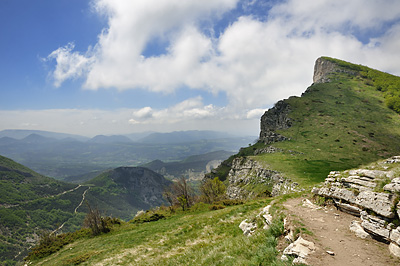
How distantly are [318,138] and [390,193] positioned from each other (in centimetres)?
7291

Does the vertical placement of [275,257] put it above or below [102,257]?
above

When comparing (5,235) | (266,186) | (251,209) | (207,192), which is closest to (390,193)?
(251,209)

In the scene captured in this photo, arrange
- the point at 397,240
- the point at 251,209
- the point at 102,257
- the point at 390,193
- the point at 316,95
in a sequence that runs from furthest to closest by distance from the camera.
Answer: the point at 316,95
the point at 251,209
the point at 102,257
the point at 390,193
the point at 397,240

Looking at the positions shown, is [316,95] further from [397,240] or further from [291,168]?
[397,240]

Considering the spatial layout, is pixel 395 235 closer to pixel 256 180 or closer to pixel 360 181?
pixel 360 181

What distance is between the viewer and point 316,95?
11231 cm

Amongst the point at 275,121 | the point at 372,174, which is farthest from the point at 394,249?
the point at 275,121

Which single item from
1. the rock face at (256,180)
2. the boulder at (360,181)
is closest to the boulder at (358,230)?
the boulder at (360,181)

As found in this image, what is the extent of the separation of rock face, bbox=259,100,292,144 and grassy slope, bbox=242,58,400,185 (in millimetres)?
3927

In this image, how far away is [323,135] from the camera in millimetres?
71938

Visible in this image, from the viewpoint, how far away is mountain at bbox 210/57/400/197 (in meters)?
51.5

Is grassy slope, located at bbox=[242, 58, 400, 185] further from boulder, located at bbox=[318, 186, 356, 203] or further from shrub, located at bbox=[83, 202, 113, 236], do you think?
shrub, located at bbox=[83, 202, 113, 236]

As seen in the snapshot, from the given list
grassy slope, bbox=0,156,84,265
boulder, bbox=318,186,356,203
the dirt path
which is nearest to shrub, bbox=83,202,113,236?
the dirt path

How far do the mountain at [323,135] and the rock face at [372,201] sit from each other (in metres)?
27.3
